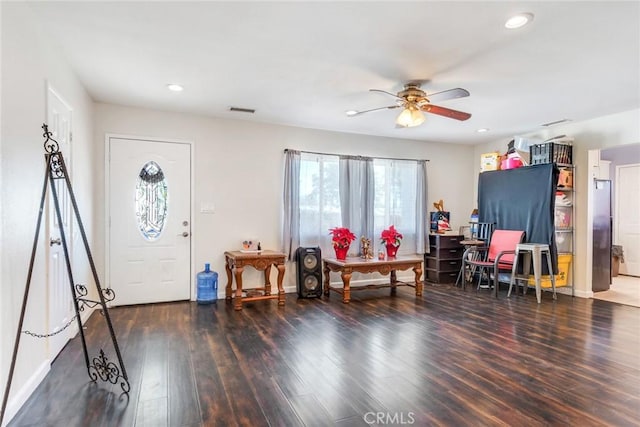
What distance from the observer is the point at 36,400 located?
2.15 m

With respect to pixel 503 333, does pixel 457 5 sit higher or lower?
higher

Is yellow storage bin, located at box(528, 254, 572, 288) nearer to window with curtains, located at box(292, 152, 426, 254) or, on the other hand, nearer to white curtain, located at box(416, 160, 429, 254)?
white curtain, located at box(416, 160, 429, 254)

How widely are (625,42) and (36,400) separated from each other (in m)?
4.64

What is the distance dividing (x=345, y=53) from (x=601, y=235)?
4768 millimetres

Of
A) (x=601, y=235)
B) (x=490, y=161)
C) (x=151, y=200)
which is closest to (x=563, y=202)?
(x=601, y=235)

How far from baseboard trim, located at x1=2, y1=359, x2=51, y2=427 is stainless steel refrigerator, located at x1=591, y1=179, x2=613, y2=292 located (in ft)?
20.7

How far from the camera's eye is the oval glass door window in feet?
14.5

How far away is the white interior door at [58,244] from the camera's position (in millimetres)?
2668

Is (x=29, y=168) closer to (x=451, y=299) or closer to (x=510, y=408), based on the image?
(x=510, y=408)

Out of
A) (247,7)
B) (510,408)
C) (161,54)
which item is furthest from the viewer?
(161,54)

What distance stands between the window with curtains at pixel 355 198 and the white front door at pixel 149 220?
4.76 feet

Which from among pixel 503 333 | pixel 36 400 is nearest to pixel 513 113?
pixel 503 333

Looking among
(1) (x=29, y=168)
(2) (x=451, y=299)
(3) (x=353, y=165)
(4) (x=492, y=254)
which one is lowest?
(2) (x=451, y=299)

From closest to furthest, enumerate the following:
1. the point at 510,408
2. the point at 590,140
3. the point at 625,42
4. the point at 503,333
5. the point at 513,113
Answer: the point at 510,408 < the point at 625,42 < the point at 503,333 < the point at 513,113 < the point at 590,140
